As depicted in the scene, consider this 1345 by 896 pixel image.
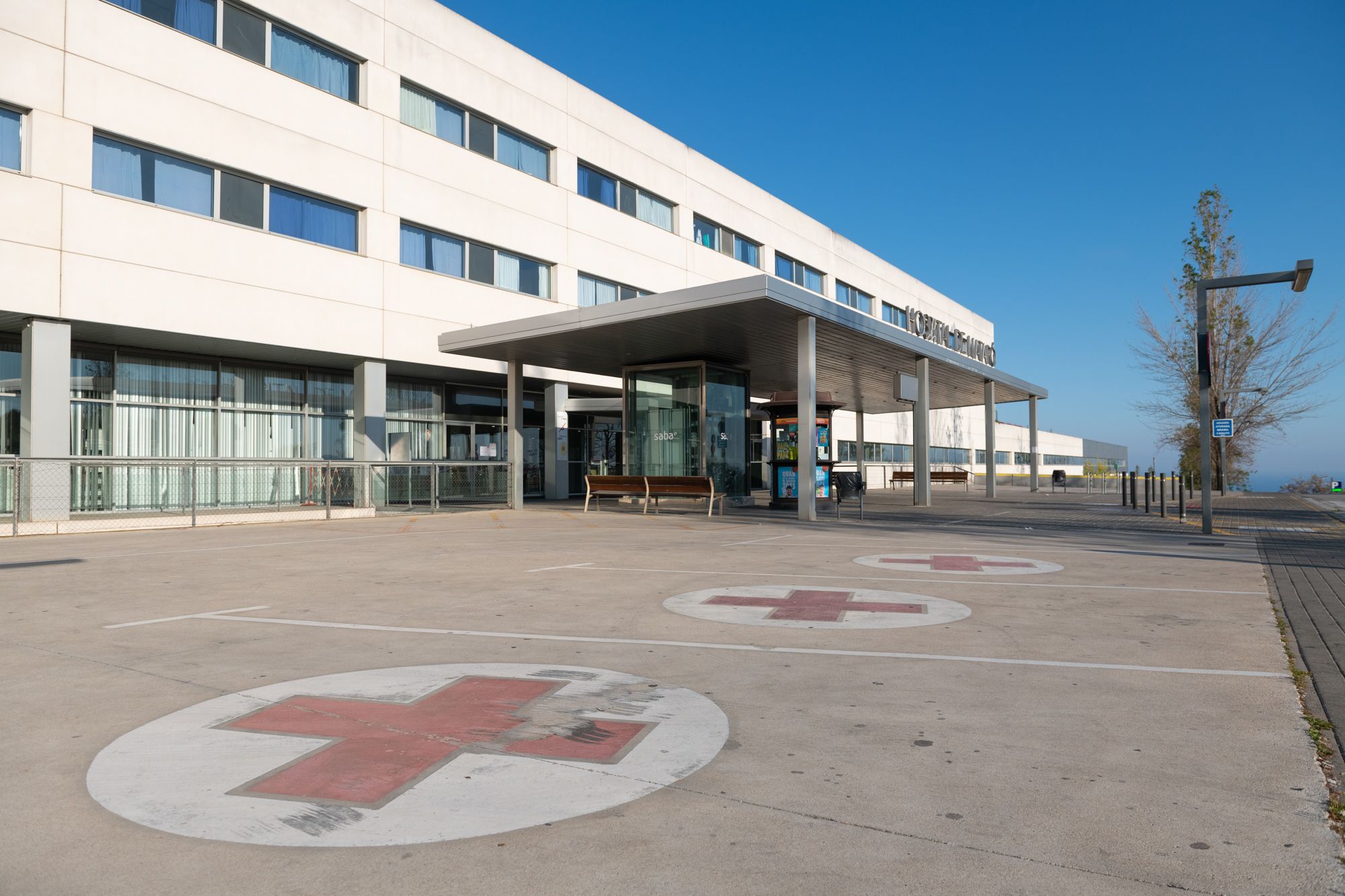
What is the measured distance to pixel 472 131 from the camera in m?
25.8

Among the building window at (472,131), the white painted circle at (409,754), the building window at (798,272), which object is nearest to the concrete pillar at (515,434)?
the building window at (472,131)

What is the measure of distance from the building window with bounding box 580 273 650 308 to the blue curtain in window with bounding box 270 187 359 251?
8.44m

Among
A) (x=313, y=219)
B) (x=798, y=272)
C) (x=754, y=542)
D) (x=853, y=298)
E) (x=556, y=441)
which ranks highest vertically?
(x=798, y=272)

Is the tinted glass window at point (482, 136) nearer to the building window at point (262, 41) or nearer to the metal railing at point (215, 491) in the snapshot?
the building window at point (262, 41)

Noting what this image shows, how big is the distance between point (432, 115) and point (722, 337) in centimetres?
1091

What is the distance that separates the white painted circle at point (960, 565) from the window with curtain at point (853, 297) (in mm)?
34394

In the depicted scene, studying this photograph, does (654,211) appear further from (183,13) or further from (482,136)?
(183,13)

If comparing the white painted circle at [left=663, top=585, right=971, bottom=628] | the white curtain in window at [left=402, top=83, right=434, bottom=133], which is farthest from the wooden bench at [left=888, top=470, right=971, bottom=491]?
the white painted circle at [left=663, top=585, right=971, bottom=628]

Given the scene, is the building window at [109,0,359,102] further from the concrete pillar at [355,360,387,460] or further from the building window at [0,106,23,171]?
the concrete pillar at [355,360,387,460]

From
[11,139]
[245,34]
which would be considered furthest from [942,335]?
[11,139]

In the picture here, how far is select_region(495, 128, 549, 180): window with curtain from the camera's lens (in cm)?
2677

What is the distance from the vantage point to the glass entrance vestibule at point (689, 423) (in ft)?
75.8

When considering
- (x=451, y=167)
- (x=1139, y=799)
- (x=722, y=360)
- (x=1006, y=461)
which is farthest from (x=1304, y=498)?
(x=1006, y=461)

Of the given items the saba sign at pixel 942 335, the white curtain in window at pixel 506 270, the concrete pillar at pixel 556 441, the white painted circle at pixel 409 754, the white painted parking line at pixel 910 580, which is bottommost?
the white painted parking line at pixel 910 580
